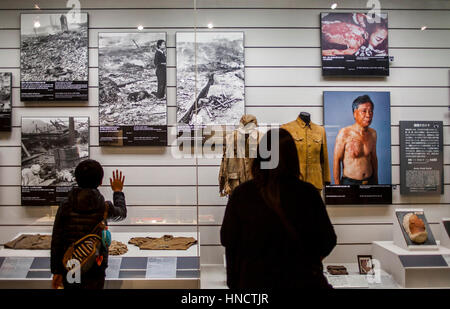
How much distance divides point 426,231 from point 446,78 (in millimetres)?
1072

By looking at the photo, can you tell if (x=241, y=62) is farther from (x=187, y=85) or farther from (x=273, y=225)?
(x=273, y=225)

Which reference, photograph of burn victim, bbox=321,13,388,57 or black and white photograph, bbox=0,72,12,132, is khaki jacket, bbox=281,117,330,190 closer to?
photograph of burn victim, bbox=321,13,388,57

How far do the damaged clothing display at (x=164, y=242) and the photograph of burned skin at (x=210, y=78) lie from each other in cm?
84

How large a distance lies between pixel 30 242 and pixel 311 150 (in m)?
2.03

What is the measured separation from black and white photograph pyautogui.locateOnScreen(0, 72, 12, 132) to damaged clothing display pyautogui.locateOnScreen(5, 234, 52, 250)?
0.78m

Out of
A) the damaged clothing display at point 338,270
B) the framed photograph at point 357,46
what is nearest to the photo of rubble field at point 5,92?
the framed photograph at point 357,46

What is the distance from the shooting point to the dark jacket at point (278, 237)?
1425mm

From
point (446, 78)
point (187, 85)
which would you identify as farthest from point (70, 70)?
point (446, 78)

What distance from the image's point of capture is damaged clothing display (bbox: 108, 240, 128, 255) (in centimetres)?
213

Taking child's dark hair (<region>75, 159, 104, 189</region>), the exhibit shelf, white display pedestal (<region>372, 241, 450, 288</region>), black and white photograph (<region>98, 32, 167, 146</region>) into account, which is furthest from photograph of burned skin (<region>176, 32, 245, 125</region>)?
white display pedestal (<region>372, 241, 450, 288</region>)

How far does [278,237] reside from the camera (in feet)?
4.72

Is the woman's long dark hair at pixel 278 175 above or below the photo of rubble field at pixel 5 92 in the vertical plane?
below

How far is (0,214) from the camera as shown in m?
2.23

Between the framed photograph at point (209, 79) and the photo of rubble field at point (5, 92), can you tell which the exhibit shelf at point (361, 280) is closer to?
the framed photograph at point (209, 79)
